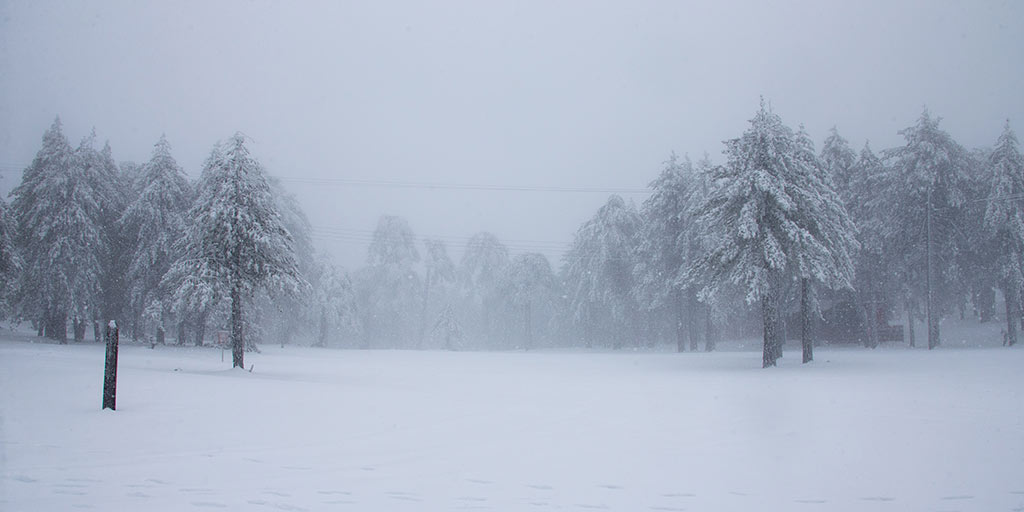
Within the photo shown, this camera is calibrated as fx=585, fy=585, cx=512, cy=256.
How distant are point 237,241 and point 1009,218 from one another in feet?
144

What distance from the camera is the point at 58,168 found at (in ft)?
119

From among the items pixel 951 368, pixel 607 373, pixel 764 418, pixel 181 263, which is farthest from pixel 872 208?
pixel 181 263

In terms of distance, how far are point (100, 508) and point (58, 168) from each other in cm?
3832

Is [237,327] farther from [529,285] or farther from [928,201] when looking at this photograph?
[529,285]

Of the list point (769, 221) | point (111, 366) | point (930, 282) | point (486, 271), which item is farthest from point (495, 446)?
point (486, 271)

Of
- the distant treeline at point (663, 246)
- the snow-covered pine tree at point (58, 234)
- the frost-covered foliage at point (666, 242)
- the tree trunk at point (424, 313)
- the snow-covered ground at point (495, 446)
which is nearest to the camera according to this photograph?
the snow-covered ground at point (495, 446)

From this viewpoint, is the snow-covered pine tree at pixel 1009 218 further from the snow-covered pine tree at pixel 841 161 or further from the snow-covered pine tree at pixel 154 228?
the snow-covered pine tree at pixel 154 228

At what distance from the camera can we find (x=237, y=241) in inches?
949

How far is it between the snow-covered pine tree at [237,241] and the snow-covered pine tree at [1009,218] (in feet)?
135

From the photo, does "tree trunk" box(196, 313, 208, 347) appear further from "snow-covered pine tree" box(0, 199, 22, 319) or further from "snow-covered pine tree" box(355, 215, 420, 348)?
"snow-covered pine tree" box(355, 215, 420, 348)

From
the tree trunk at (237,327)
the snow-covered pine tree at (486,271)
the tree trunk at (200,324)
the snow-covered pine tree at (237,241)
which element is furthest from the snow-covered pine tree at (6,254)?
the snow-covered pine tree at (486,271)

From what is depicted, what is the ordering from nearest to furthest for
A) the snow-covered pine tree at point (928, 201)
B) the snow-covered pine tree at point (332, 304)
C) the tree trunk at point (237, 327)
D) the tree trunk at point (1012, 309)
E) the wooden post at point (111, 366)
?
the wooden post at point (111, 366), the tree trunk at point (237, 327), the tree trunk at point (1012, 309), the snow-covered pine tree at point (928, 201), the snow-covered pine tree at point (332, 304)

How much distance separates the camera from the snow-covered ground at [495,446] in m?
7.98

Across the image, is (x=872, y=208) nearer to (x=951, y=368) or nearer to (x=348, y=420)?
(x=951, y=368)
